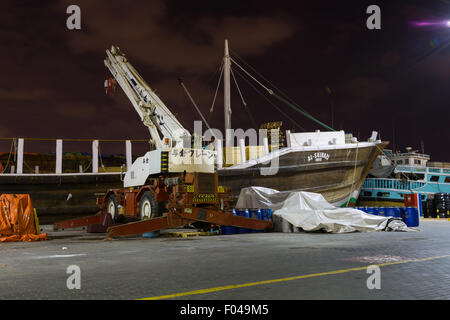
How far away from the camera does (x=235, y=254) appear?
354 inches

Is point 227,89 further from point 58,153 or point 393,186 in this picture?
point 393,186

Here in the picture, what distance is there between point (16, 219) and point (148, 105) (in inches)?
349

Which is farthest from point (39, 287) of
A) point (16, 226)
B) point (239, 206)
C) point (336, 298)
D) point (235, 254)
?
point (239, 206)

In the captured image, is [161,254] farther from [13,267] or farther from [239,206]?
[239,206]

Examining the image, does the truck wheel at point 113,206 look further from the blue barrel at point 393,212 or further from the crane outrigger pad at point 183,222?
the blue barrel at point 393,212

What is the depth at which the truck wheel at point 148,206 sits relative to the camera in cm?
1515

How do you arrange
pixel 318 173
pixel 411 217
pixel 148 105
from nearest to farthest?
1. pixel 411 217
2. pixel 148 105
3. pixel 318 173

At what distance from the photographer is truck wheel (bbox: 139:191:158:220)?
49.7 feet

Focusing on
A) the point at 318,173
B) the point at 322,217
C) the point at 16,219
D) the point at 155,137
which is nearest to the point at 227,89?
the point at 155,137

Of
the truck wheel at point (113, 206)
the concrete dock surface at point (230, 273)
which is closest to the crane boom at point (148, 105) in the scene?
the truck wheel at point (113, 206)

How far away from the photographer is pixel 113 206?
61.9 feet

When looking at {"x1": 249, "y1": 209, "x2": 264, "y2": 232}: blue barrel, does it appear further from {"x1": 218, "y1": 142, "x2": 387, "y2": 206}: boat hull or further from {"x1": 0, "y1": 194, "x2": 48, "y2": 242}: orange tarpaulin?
{"x1": 0, "y1": 194, "x2": 48, "y2": 242}: orange tarpaulin

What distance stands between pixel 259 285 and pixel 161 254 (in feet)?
13.7

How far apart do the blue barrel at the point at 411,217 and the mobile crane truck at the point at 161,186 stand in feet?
19.6
